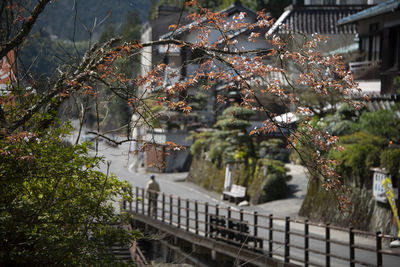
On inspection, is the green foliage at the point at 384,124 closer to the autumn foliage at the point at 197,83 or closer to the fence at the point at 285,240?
the fence at the point at 285,240

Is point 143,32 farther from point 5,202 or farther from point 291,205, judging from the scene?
point 5,202

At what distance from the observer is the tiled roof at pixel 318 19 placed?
3469cm

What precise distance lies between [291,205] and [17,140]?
20.7 metres

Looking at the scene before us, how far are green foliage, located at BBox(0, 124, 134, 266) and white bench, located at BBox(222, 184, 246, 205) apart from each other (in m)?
20.6

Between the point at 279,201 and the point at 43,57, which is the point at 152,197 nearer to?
the point at 279,201

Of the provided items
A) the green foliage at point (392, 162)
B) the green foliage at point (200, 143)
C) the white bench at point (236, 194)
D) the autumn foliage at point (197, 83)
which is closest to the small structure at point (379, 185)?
the green foliage at point (392, 162)

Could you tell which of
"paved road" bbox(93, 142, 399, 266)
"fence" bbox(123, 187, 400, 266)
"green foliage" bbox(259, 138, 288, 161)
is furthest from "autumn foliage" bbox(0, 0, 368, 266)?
"green foliage" bbox(259, 138, 288, 161)

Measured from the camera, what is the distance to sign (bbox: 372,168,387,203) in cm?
1783

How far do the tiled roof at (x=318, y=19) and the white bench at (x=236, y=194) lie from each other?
11.3 meters

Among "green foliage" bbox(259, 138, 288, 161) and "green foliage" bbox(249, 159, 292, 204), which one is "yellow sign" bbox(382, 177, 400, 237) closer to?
"green foliage" bbox(249, 159, 292, 204)

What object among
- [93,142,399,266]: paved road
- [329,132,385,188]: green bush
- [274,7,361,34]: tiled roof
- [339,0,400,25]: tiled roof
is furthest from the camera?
[274,7,361,34]: tiled roof

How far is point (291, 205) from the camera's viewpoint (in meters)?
25.8

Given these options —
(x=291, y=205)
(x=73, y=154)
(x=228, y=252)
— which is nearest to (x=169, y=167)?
(x=291, y=205)

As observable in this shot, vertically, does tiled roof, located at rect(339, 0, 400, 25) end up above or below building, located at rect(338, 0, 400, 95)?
above
